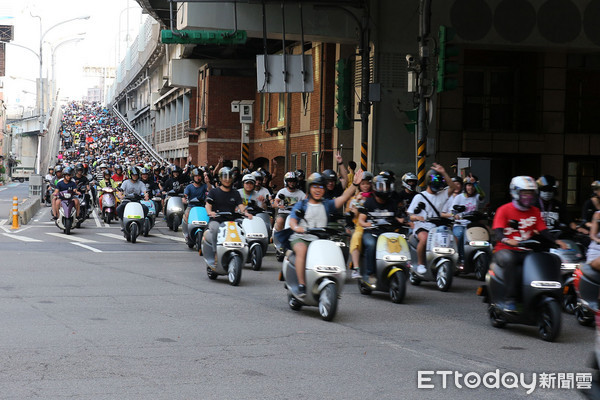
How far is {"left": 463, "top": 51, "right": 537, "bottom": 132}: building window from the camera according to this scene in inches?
1131

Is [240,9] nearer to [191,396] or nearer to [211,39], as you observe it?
[211,39]

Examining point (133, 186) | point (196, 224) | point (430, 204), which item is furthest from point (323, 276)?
point (133, 186)

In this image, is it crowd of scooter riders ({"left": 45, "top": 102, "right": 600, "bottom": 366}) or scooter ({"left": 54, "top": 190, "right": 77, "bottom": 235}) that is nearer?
crowd of scooter riders ({"left": 45, "top": 102, "right": 600, "bottom": 366})

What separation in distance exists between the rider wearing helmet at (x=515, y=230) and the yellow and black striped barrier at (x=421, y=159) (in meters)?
8.67

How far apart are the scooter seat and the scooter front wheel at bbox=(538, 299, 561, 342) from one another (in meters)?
0.58

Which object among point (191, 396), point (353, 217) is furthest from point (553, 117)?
point (191, 396)

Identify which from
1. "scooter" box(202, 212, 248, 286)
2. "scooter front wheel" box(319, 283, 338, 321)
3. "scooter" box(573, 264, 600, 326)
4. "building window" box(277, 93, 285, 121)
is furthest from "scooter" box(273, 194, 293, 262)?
"building window" box(277, 93, 285, 121)

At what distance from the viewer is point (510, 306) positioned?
9.83 metres

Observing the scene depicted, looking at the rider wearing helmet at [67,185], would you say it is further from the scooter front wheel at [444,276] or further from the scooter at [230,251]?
the scooter front wheel at [444,276]

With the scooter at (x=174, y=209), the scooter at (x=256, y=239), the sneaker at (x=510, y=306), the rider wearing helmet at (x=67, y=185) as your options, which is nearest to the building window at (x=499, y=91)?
the scooter at (x=174, y=209)

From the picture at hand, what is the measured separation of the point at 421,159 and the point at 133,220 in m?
7.00

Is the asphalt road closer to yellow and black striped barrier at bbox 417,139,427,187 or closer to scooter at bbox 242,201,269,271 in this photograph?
scooter at bbox 242,201,269,271

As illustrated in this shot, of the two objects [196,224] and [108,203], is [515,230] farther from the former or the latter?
[108,203]

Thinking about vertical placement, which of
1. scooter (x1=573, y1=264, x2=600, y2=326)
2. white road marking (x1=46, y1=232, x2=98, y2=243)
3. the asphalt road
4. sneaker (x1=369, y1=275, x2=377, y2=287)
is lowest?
the asphalt road
